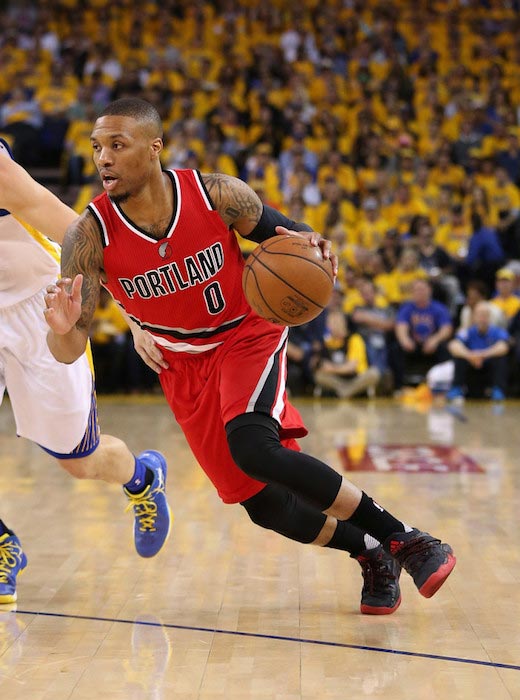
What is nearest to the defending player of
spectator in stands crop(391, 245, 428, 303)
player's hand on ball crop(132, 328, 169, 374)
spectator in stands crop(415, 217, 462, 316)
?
player's hand on ball crop(132, 328, 169, 374)

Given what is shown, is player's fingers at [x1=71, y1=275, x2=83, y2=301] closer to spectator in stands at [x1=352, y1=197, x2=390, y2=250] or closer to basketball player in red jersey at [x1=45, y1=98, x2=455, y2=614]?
basketball player in red jersey at [x1=45, y1=98, x2=455, y2=614]

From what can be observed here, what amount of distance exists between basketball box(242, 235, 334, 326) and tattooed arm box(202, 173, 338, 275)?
9 cm

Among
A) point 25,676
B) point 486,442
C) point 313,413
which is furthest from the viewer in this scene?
point 313,413

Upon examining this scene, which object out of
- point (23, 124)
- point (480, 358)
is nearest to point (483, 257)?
point (480, 358)

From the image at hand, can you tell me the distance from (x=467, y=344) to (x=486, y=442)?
4.20 m

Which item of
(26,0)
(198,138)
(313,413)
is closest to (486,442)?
(313,413)

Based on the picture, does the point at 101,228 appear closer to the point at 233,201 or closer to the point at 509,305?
the point at 233,201

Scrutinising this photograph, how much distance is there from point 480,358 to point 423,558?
31.8 ft

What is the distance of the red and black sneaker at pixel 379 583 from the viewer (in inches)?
165

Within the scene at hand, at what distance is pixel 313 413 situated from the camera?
11.9 m

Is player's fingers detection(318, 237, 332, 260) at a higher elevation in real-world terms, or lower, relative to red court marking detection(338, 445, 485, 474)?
higher

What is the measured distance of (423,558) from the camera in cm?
397

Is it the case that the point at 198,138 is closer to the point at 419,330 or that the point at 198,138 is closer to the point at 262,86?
the point at 262,86

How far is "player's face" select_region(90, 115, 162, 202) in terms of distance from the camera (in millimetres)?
3916
